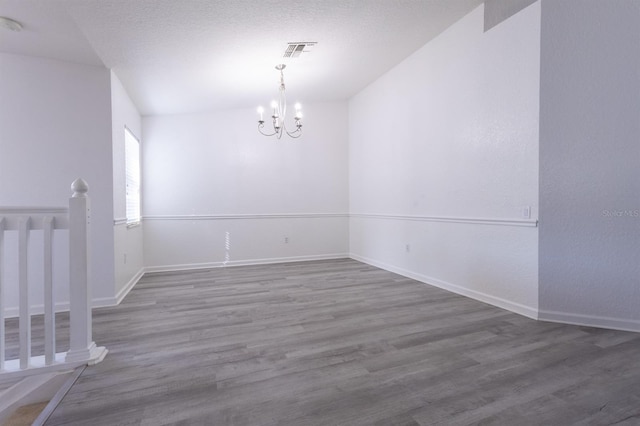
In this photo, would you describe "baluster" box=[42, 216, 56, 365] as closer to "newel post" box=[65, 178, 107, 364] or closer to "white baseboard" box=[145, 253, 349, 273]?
"newel post" box=[65, 178, 107, 364]

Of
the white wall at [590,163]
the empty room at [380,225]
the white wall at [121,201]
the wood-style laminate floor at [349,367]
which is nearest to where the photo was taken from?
the wood-style laminate floor at [349,367]

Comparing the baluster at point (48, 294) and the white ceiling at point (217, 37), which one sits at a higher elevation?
the white ceiling at point (217, 37)

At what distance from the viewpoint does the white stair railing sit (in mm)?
1922

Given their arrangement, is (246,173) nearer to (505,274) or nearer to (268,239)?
(268,239)

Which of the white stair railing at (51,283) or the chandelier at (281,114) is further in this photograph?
the chandelier at (281,114)

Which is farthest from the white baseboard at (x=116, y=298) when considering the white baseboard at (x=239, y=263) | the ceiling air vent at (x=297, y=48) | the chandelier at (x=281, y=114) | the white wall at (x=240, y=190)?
the ceiling air vent at (x=297, y=48)

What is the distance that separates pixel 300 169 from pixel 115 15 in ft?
11.8

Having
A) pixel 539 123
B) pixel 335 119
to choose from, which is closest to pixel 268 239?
pixel 335 119

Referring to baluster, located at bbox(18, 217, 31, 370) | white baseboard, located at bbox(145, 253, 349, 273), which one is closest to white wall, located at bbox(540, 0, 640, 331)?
white baseboard, located at bbox(145, 253, 349, 273)

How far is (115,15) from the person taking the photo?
256 cm

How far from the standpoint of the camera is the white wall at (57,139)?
3074mm

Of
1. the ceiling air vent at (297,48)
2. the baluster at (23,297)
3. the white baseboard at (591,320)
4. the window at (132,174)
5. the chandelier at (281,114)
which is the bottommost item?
the white baseboard at (591,320)

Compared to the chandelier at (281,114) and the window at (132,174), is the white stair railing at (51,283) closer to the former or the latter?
the window at (132,174)

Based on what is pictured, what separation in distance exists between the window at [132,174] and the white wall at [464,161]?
3591mm
